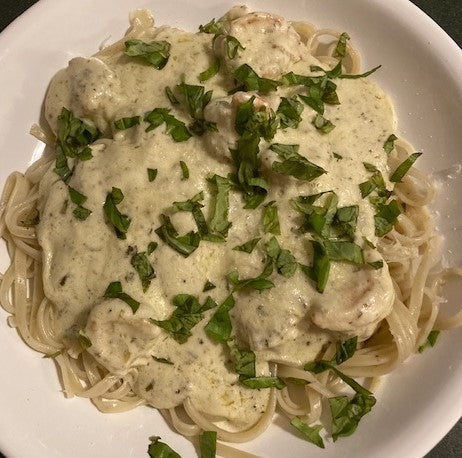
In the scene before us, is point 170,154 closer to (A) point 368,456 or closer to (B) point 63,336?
(B) point 63,336

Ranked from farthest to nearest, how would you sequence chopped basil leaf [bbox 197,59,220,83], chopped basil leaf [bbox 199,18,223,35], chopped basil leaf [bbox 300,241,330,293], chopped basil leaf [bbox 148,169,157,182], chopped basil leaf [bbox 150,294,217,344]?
chopped basil leaf [bbox 199,18,223,35] → chopped basil leaf [bbox 197,59,220,83] → chopped basil leaf [bbox 148,169,157,182] → chopped basil leaf [bbox 150,294,217,344] → chopped basil leaf [bbox 300,241,330,293]

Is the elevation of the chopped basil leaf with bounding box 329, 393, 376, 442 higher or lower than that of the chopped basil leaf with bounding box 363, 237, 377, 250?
lower

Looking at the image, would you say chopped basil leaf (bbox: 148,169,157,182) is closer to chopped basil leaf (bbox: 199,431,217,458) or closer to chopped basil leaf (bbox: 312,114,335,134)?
chopped basil leaf (bbox: 312,114,335,134)

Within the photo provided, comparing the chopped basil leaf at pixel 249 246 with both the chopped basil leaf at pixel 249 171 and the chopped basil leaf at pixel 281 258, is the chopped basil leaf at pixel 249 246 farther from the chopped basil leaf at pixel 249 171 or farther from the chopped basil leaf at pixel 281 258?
the chopped basil leaf at pixel 249 171

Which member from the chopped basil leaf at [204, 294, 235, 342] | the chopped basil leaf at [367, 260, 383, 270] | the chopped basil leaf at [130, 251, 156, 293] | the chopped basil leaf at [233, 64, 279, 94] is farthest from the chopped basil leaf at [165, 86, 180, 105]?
the chopped basil leaf at [367, 260, 383, 270]

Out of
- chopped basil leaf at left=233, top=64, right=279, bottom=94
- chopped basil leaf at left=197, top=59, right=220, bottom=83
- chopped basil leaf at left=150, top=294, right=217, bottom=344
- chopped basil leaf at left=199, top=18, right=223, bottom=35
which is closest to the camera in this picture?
chopped basil leaf at left=150, top=294, right=217, bottom=344
